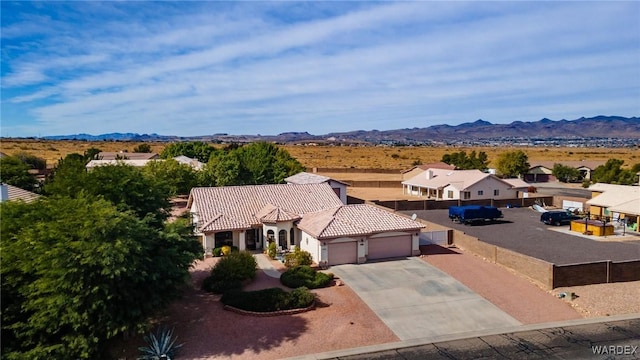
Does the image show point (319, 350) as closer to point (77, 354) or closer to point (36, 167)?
point (77, 354)

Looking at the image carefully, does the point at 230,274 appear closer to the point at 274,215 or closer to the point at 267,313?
the point at 267,313

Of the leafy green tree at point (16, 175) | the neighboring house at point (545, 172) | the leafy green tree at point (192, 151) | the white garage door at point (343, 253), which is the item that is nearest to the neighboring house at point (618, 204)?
the white garage door at point (343, 253)

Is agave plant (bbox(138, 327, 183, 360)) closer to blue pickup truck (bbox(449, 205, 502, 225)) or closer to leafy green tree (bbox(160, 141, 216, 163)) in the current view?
blue pickup truck (bbox(449, 205, 502, 225))

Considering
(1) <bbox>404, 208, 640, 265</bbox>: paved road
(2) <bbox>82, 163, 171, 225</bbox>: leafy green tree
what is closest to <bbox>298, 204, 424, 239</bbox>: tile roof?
(1) <bbox>404, 208, 640, 265</bbox>: paved road

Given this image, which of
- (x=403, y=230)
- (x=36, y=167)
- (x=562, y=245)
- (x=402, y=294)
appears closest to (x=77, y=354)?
(x=402, y=294)

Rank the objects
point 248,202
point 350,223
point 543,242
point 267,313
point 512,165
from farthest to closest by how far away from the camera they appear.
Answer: point 512,165 → point 543,242 → point 248,202 → point 350,223 → point 267,313

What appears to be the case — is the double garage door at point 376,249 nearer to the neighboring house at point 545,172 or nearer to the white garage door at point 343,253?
the white garage door at point 343,253

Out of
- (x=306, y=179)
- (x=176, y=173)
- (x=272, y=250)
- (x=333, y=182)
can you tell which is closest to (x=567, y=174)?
(x=333, y=182)
